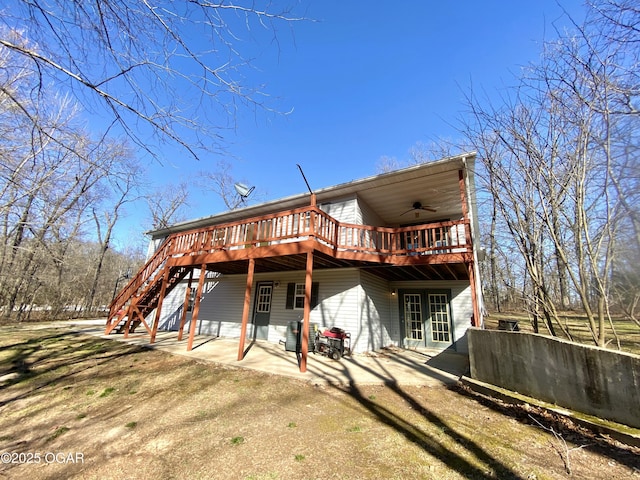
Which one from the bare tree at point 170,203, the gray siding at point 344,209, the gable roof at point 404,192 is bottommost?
the gray siding at point 344,209

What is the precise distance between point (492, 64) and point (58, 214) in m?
8.56

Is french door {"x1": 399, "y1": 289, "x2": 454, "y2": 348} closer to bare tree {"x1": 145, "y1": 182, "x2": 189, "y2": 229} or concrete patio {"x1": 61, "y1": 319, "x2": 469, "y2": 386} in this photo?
concrete patio {"x1": 61, "y1": 319, "x2": 469, "y2": 386}

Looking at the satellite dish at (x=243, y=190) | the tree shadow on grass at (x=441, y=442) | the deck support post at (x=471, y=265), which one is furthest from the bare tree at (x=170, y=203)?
the tree shadow on grass at (x=441, y=442)

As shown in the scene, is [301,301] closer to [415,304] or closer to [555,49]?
[415,304]

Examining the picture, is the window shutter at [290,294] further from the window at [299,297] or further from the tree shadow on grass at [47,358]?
the tree shadow on grass at [47,358]

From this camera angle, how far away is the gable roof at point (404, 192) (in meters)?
7.47

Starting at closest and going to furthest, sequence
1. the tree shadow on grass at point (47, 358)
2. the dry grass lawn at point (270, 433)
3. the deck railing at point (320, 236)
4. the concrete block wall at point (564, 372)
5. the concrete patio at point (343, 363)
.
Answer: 1. the dry grass lawn at point (270, 433)
2. the concrete block wall at point (564, 372)
3. the tree shadow on grass at point (47, 358)
4. the concrete patio at point (343, 363)
5. the deck railing at point (320, 236)

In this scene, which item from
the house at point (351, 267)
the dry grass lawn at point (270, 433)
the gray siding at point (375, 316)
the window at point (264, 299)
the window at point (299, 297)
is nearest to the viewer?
the dry grass lawn at point (270, 433)

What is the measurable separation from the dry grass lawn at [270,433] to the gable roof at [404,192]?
5643mm

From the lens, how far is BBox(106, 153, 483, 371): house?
290 inches

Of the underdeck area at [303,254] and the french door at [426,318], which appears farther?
the french door at [426,318]

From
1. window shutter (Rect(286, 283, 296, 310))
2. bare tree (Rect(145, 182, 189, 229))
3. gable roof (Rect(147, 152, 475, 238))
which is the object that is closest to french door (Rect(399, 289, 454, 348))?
gable roof (Rect(147, 152, 475, 238))

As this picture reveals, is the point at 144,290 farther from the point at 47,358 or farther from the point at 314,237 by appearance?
the point at 314,237

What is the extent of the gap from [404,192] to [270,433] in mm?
7980
